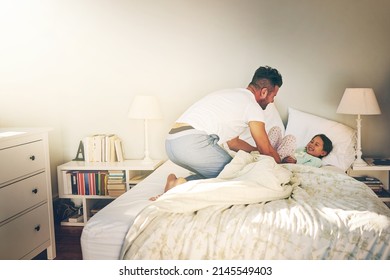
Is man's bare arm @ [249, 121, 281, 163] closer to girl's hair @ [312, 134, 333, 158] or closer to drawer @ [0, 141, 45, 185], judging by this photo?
girl's hair @ [312, 134, 333, 158]

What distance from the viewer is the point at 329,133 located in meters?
2.32

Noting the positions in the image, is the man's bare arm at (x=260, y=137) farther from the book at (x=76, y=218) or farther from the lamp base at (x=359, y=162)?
the book at (x=76, y=218)

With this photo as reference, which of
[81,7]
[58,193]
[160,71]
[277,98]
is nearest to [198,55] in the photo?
[160,71]

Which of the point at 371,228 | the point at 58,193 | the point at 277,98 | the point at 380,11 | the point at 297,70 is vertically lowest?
the point at 58,193

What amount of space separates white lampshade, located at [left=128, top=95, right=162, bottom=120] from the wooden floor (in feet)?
2.50

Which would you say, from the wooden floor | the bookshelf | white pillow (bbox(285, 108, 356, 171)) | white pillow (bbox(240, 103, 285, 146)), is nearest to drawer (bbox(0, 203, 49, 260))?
the wooden floor

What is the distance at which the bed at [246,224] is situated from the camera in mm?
1347

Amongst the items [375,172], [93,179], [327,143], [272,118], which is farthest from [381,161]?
[93,179]

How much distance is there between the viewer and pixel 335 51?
2217 millimetres

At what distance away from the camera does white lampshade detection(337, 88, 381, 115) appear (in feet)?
7.22

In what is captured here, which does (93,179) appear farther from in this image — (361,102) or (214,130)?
(361,102)

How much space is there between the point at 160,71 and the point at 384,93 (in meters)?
1.29

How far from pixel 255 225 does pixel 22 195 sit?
1211 mm
